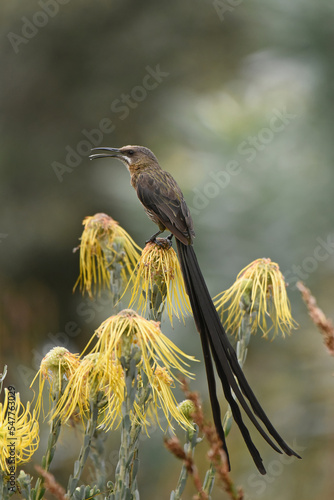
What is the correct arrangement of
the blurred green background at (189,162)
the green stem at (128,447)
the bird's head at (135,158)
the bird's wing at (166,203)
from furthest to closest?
the blurred green background at (189,162)
the bird's head at (135,158)
the bird's wing at (166,203)
the green stem at (128,447)

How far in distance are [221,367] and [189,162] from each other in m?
2.62

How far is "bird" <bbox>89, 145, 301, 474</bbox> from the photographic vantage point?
99cm

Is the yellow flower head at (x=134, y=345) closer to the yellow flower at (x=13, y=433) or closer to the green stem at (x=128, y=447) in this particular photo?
the green stem at (x=128, y=447)

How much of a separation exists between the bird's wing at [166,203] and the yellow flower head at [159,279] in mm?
165

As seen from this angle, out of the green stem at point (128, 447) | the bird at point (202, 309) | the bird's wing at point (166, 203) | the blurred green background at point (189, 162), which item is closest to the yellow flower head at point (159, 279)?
the bird at point (202, 309)

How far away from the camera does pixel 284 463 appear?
2.75m

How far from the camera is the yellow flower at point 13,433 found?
0.88m

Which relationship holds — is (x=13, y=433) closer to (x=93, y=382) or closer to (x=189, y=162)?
(x=93, y=382)

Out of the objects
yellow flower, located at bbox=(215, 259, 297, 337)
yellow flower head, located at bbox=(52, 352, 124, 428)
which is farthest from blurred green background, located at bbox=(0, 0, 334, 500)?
yellow flower head, located at bbox=(52, 352, 124, 428)

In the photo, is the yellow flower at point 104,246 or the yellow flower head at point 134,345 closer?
the yellow flower head at point 134,345

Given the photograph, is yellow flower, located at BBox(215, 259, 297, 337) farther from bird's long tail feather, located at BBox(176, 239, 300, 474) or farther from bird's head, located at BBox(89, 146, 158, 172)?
bird's head, located at BBox(89, 146, 158, 172)

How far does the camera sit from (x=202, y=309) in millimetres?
1220

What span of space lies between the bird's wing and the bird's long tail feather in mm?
213

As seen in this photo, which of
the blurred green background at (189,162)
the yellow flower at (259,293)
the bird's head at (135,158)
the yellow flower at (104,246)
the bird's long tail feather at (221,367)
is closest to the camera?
the bird's long tail feather at (221,367)
